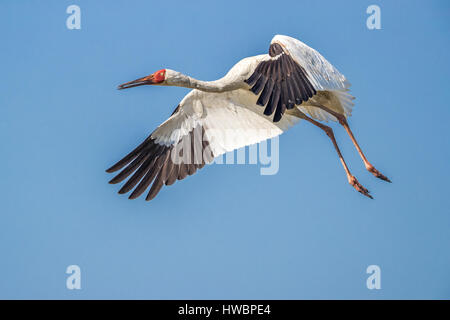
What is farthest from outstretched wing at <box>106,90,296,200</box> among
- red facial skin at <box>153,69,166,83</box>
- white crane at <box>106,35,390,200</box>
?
red facial skin at <box>153,69,166,83</box>

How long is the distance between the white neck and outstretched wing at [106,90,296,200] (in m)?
0.57

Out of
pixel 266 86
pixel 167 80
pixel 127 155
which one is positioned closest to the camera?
pixel 266 86

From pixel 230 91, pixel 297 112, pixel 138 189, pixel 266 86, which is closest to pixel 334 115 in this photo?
pixel 297 112

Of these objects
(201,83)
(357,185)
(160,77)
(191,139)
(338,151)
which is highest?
(160,77)

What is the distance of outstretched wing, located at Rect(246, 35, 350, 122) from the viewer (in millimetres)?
9547

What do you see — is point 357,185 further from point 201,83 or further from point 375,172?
point 201,83

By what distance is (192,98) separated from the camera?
11.8m

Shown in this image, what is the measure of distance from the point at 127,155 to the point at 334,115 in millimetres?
3416

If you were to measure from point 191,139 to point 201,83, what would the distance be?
1242mm

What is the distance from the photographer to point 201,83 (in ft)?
36.6

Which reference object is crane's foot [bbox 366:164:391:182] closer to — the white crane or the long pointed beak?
the white crane

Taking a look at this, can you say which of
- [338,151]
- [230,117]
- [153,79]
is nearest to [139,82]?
[153,79]

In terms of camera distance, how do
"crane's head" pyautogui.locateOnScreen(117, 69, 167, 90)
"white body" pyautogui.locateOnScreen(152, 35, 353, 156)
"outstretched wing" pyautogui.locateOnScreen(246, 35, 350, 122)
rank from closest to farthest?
"outstretched wing" pyautogui.locateOnScreen(246, 35, 350, 122) < "crane's head" pyautogui.locateOnScreen(117, 69, 167, 90) < "white body" pyautogui.locateOnScreen(152, 35, 353, 156)

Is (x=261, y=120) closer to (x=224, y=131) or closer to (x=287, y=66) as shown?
(x=224, y=131)
